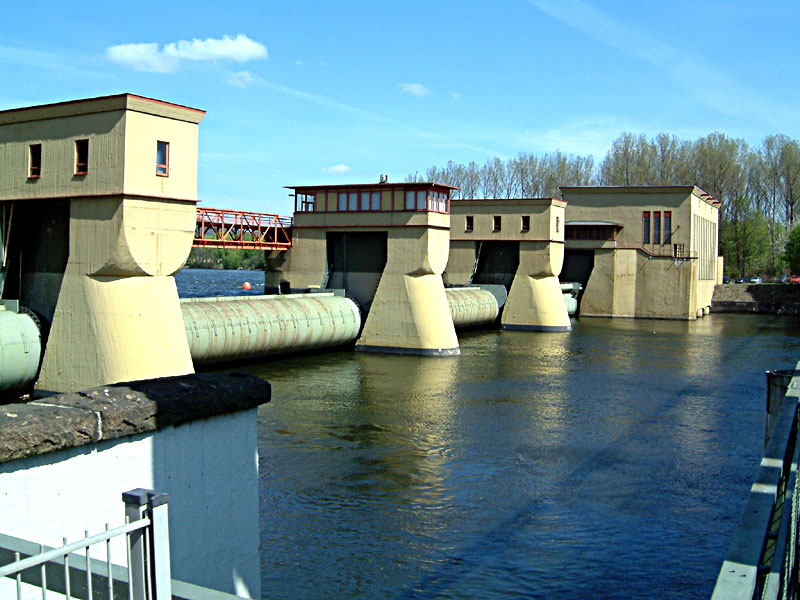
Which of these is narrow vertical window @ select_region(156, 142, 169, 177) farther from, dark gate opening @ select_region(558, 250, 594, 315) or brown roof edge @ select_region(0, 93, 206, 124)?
dark gate opening @ select_region(558, 250, 594, 315)

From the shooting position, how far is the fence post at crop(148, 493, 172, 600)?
4191 millimetres

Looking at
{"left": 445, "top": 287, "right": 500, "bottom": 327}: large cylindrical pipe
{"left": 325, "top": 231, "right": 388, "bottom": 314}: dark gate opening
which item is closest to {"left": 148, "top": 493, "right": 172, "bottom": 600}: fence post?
{"left": 325, "top": 231, "right": 388, "bottom": 314}: dark gate opening

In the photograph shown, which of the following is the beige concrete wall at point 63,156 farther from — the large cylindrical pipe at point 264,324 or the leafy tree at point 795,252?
the leafy tree at point 795,252

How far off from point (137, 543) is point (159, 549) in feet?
0.37

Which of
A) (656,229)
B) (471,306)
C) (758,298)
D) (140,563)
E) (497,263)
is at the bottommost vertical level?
(140,563)

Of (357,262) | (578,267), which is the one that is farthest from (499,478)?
(578,267)

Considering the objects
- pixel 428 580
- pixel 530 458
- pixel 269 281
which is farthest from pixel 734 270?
pixel 428 580

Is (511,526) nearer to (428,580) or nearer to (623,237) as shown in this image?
(428,580)

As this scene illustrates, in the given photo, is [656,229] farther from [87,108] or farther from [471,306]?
[87,108]

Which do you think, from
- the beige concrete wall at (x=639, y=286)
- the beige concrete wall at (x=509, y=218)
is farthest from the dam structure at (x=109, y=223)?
the beige concrete wall at (x=639, y=286)

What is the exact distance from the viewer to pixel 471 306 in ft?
141

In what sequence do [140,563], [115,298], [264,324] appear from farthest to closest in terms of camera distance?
1. [264,324]
2. [115,298]
3. [140,563]

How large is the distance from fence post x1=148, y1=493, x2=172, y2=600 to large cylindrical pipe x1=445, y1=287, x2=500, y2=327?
36.6m

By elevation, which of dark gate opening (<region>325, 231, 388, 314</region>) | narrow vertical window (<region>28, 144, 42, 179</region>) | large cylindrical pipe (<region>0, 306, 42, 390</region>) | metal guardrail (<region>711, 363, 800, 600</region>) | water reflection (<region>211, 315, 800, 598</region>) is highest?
narrow vertical window (<region>28, 144, 42, 179</region>)
